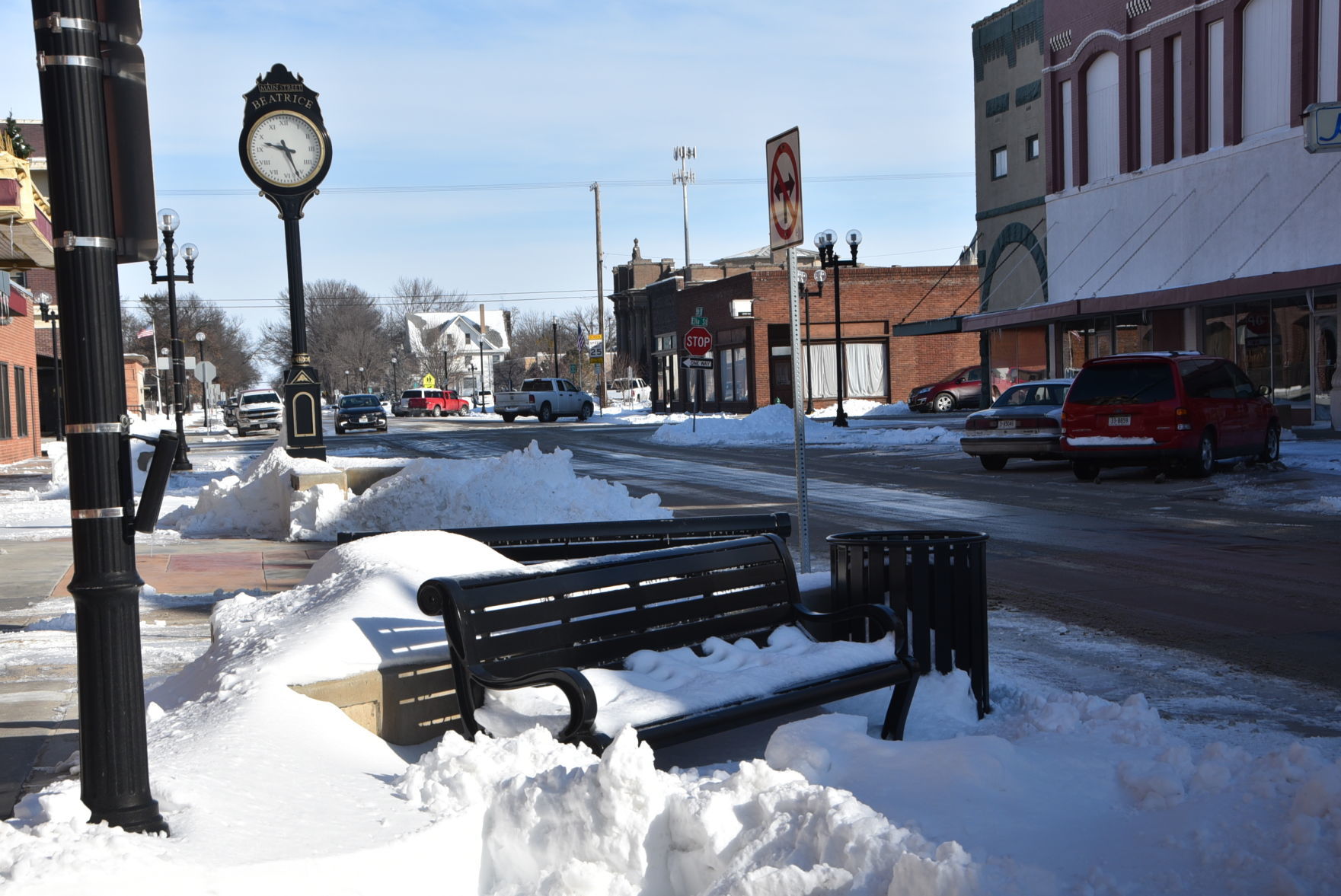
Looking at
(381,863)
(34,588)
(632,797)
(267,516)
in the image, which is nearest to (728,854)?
(632,797)

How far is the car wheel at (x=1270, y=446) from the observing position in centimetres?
1938

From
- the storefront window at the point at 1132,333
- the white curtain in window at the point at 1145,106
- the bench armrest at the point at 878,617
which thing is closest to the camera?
the bench armrest at the point at 878,617

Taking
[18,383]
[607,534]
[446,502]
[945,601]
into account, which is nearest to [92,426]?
[945,601]

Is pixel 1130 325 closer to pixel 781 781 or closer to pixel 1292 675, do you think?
pixel 1292 675

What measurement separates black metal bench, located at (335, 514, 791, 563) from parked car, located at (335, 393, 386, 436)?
41.1 meters

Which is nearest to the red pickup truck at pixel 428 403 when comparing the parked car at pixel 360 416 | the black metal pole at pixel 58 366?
the parked car at pixel 360 416

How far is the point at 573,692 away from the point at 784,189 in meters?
4.63

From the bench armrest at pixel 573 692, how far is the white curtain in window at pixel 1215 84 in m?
27.8

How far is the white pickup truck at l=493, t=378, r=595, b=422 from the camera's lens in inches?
2169

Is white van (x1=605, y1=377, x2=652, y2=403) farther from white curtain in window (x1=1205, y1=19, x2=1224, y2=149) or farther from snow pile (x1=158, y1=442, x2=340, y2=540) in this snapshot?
snow pile (x1=158, y1=442, x2=340, y2=540)

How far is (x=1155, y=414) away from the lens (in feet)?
58.4

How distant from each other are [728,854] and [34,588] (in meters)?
8.36

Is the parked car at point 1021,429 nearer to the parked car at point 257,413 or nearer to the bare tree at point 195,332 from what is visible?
the parked car at point 257,413

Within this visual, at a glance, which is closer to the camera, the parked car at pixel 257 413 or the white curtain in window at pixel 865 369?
the parked car at pixel 257 413
